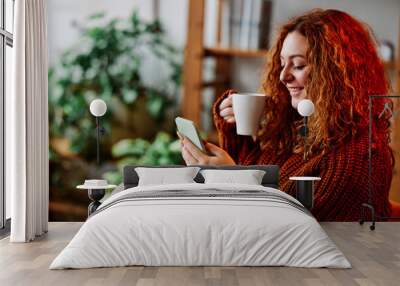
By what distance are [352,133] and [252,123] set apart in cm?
102

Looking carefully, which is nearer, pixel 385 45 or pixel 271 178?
pixel 271 178

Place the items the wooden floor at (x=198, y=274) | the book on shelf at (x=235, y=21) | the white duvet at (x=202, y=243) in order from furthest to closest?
the book on shelf at (x=235, y=21)
the white duvet at (x=202, y=243)
the wooden floor at (x=198, y=274)

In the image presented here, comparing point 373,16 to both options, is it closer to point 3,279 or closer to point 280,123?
point 280,123

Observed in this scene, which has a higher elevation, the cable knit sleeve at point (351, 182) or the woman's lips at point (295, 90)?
the woman's lips at point (295, 90)

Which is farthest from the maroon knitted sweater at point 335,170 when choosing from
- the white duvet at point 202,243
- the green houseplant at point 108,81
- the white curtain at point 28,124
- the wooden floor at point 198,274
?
the white duvet at point 202,243

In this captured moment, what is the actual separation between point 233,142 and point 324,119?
0.99 meters

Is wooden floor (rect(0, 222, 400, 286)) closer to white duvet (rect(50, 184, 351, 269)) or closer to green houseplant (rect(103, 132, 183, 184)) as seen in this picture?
white duvet (rect(50, 184, 351, 269))

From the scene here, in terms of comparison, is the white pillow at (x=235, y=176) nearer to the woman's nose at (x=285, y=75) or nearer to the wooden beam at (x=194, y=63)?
the wooden beam at (x=194, y=63)

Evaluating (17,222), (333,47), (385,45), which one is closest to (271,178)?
(333,47)

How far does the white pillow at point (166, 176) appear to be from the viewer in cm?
611

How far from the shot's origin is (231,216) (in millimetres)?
4477

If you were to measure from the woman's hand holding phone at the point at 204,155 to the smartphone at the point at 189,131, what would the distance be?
1.7 inches

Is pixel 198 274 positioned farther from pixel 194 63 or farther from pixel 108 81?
pixel 108 81

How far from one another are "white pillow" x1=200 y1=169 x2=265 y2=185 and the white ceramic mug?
2.38 ft
